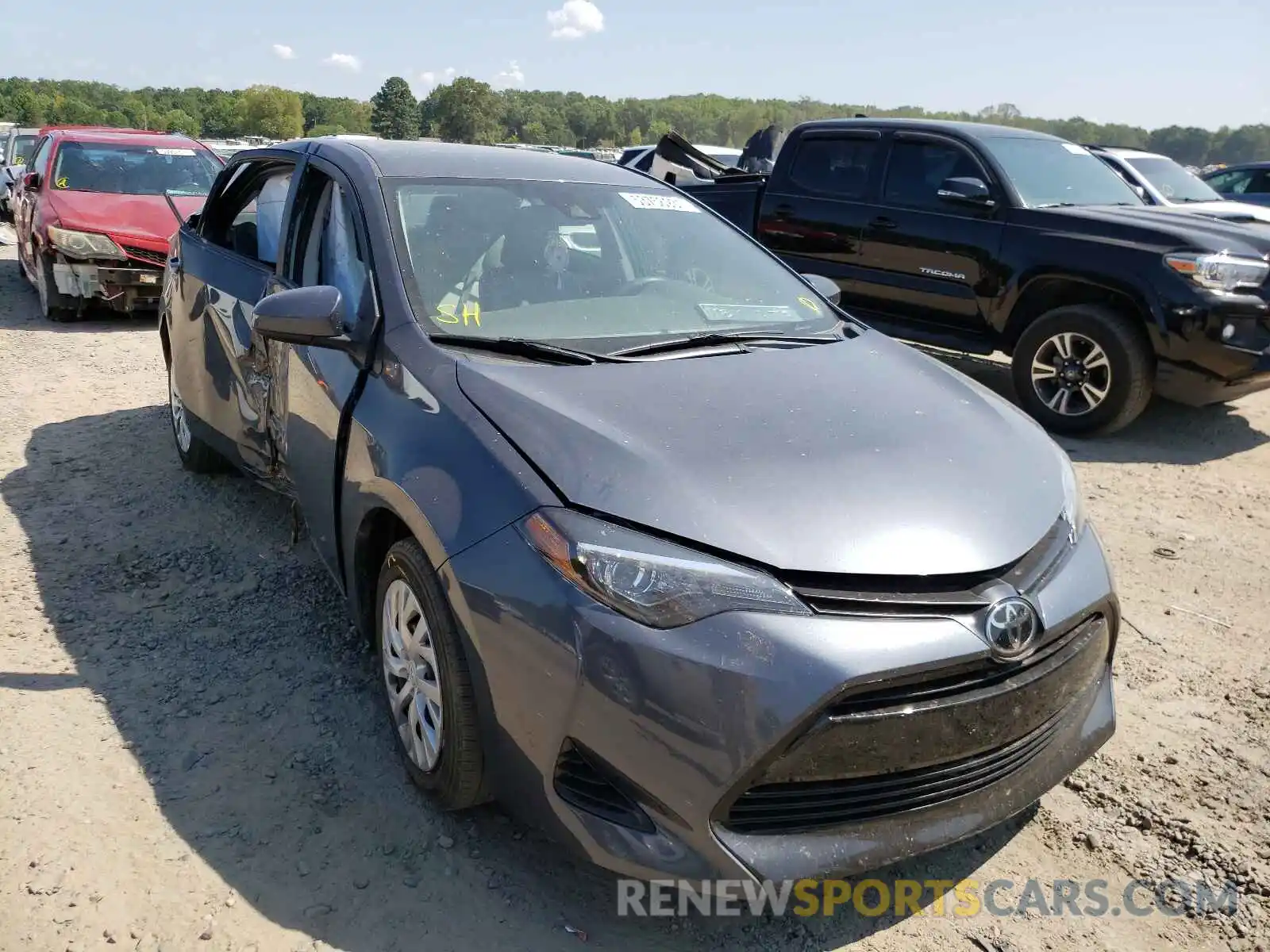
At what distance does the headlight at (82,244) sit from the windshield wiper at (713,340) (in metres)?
7.35

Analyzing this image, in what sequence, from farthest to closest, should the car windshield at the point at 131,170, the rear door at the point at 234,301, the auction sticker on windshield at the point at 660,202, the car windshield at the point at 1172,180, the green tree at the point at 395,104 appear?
the green tree at the point at 395,104, the car windshield at the point at 1172,180, the car windshield at the point at 131,170, the rear door at the point at 234,301, the auction sticker on windshield at the point at 660,202

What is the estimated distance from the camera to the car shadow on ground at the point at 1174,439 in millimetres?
5984

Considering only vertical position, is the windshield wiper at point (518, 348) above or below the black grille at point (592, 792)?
above

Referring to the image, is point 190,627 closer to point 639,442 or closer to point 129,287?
point 639,442

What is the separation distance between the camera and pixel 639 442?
7.58ft

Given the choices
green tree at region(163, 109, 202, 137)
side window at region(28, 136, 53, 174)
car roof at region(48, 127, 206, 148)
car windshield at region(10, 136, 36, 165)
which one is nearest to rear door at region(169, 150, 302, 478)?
car roof at region(48, 127, 206, 148)

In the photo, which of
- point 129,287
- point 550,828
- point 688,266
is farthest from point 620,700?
point 129,287

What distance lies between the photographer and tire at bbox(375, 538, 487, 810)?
2289 mm

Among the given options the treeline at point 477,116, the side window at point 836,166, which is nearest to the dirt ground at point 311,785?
the side window at point 836,166

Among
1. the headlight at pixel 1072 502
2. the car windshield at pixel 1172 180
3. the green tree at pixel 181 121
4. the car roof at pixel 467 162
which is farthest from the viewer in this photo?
the green tree at pixel 181 121

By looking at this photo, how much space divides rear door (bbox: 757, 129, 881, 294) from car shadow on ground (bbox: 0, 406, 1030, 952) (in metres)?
4.64

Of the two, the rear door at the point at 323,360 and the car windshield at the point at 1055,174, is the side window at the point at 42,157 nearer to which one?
the rear door at the point at 323,360

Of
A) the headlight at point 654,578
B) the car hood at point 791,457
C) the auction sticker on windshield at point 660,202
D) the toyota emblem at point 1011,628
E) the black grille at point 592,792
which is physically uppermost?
the auction sticker on windshield at point 660,202

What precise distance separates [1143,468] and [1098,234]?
Result: 1552 millimetres
